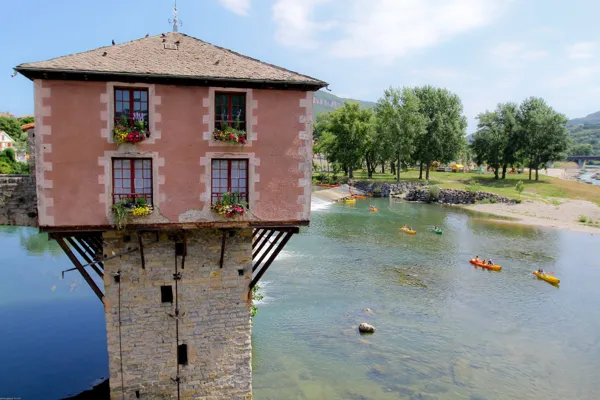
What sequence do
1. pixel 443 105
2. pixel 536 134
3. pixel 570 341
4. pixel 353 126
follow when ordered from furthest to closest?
pixel 353 126, pixel 443 105, pixel 536 134, pixel 570 341

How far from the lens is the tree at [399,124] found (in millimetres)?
87775

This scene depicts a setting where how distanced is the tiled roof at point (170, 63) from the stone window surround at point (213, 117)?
56 centimetres

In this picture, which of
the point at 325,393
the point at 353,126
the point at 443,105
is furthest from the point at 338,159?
the point at 325,393

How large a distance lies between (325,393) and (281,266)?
17921 mm

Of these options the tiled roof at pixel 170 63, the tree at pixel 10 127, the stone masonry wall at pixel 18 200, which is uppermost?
the tree at pixel 10 127

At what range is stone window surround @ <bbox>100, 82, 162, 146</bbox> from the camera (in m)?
14.3

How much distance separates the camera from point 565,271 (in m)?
41.5

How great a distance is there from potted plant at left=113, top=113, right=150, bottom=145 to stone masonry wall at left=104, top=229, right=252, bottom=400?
3078 millimetres

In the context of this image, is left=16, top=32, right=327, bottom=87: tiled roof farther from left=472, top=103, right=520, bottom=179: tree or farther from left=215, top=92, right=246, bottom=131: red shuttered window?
left=472, top=103, right=520, bottom=179: tree

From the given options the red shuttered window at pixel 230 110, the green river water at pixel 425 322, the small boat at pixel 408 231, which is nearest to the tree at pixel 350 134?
the small boat at pixel 408 231

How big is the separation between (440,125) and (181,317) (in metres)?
82.2

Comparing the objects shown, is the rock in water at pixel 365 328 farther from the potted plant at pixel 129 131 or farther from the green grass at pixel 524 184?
the green grass at pixel 524 184

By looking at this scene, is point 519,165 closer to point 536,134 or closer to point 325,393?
point 536,134

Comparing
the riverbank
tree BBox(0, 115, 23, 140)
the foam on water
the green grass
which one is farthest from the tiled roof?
tree BBox(0, 115, 23, 140)
